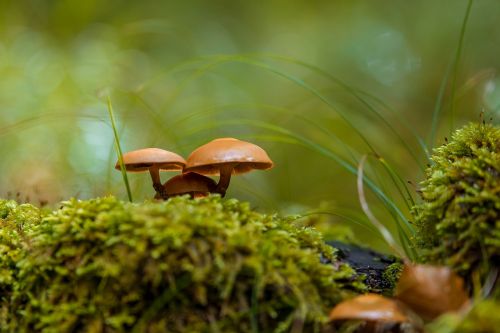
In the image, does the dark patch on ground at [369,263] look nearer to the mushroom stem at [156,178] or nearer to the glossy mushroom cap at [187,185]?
the glossy mushroom cap at [187,185]

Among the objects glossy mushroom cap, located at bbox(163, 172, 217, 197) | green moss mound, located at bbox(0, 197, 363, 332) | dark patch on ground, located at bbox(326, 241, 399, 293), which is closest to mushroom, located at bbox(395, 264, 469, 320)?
green moss mound, located at bbox(0, 197, 363, 332)

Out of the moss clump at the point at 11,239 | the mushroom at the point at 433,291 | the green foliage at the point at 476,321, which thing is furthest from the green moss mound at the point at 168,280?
the green foliage at the point at 476,321

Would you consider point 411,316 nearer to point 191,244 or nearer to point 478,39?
point 191,244

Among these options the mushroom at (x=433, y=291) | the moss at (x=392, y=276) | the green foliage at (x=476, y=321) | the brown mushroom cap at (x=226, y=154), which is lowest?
the green foliage at (x=476, y=321)

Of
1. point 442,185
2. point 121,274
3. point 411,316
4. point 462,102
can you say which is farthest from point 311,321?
point 462,102

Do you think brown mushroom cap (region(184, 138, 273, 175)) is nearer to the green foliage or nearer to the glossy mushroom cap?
the glossy mushroom cap

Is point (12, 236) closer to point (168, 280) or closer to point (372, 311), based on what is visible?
point (168, 280)

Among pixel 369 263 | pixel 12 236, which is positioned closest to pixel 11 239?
pixel 12 236
